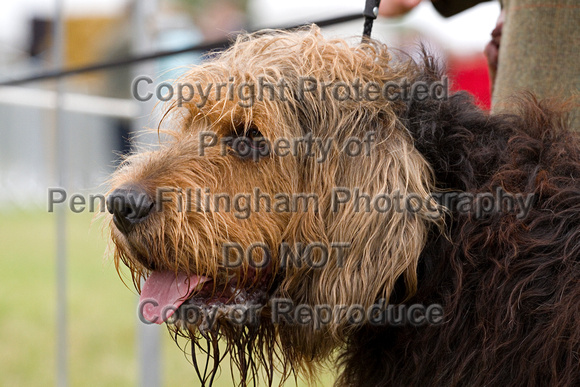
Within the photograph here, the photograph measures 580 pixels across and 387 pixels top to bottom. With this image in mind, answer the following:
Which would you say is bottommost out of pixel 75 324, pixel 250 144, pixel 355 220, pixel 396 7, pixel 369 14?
pixel 75 324

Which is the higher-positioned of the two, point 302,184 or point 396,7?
point 396,7

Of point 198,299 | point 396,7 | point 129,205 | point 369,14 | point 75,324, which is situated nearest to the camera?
point 129,205

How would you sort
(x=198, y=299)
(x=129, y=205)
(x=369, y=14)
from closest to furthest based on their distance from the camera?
(x=129, y=205) < (x=198, y=299) < (x=369, y=14)

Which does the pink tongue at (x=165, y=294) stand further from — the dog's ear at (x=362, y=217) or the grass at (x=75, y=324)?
the grass at (x=75, y=324)

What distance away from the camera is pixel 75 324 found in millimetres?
6492

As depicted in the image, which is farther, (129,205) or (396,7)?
(396,7)

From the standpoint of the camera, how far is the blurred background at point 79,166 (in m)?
3.67

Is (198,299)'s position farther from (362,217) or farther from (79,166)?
(79,166)

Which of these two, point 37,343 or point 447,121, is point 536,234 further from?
point 37,343

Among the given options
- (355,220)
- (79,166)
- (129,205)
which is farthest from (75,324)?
(355,220)

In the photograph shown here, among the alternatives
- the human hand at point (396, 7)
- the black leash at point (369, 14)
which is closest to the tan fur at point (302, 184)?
the black leash at point (369, 14)

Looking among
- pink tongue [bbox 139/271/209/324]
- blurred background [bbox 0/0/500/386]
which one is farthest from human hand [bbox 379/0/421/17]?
pink tongue [bbox 139/271/209/324]

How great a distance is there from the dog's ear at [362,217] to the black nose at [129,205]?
1.54ft

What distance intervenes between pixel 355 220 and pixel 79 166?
5.78 meters
